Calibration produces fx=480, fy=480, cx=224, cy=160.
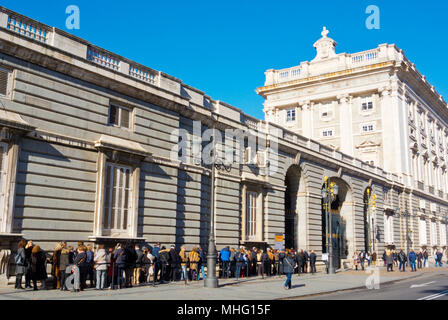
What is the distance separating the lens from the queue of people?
15.8 meters

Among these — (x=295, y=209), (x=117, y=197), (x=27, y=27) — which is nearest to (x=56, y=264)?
(x=117, y=197)

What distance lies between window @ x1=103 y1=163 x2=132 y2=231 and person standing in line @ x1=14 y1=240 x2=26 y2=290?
4.24 meters

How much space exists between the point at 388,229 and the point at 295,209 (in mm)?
17567

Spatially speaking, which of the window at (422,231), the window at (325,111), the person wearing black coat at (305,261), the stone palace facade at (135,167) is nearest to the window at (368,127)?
the window at (325,111)

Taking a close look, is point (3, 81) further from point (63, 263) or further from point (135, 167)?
point (63, 263)

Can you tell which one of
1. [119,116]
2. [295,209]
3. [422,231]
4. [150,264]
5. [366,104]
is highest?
[366,104]

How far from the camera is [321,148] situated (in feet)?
126

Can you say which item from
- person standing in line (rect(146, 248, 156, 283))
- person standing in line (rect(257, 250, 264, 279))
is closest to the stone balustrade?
person standing in line (rect(146, 248, 156, 283))

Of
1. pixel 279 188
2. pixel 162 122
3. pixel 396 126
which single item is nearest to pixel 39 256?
pixel 162 122

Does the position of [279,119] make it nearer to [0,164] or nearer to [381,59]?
[381,59]

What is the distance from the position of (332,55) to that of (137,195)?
44.2m

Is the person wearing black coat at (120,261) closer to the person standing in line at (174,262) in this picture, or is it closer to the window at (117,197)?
the window at (117,197)

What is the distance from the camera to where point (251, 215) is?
2838 cm

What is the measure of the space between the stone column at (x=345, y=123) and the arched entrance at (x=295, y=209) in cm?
2323
